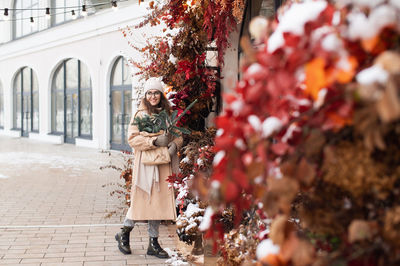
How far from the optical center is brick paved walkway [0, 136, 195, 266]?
4305mm

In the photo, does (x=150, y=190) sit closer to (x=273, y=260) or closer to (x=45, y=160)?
(x=273, y=260)

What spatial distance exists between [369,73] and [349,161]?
0.28 meters

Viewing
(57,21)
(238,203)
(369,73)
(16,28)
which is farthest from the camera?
(16,28)

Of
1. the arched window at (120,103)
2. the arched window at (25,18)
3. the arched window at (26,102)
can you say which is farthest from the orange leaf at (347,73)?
the arched window at (26,102)

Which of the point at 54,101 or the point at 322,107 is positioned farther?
the point at 54,101

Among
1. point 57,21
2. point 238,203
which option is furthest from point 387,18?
point 57,21

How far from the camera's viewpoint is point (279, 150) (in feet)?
4.12

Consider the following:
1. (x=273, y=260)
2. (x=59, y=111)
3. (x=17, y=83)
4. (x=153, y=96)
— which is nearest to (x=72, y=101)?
(x=59, y=111)

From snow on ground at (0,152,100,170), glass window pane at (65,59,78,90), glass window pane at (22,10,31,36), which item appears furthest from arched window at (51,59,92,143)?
glass window pane at (22,10,31,36)

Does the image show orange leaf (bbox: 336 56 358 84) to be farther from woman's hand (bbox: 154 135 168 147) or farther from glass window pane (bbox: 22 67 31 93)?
glass window pane (bbox: 22 67 31 93)

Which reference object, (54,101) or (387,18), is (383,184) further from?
(54,101)

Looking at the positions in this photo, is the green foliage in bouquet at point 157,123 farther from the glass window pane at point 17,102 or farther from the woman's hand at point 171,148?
the glass window pane at point 17,102

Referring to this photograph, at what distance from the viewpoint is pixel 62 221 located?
5750mm

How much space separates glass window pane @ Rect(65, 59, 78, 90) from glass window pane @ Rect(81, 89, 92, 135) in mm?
821
